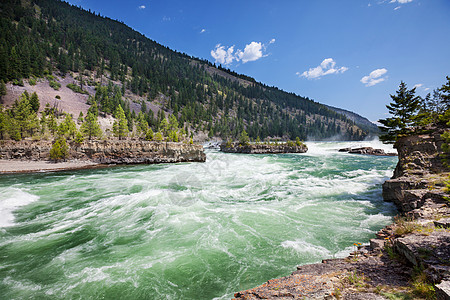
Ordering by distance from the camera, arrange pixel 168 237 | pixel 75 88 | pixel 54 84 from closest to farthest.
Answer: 1. pixel 168 237
2. pixel 54 84
3. pixel 75 88

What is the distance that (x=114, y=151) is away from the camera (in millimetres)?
37219

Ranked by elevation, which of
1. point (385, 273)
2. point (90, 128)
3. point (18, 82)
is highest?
point (18, 82)

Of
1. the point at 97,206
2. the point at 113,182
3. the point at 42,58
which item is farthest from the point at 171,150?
the point at 42,58

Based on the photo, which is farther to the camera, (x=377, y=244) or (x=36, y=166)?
(x=36, y=166)

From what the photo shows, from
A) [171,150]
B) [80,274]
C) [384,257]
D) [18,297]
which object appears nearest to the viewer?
[384,257]

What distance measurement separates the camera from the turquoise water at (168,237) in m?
6.31

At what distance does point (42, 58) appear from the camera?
87062 mm

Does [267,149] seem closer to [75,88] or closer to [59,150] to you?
[59,150]

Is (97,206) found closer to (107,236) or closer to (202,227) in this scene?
(107,236)

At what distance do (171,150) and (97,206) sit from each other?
2773 centimetres

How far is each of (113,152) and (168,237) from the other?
34.4 m

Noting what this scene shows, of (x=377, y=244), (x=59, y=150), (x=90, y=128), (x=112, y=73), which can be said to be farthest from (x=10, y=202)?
(x=112, y=73)

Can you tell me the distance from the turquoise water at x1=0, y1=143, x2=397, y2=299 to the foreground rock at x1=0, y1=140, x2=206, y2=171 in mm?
19743

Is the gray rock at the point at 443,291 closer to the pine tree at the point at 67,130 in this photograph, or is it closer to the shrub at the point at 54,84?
the pine tree at the point at 67,130
